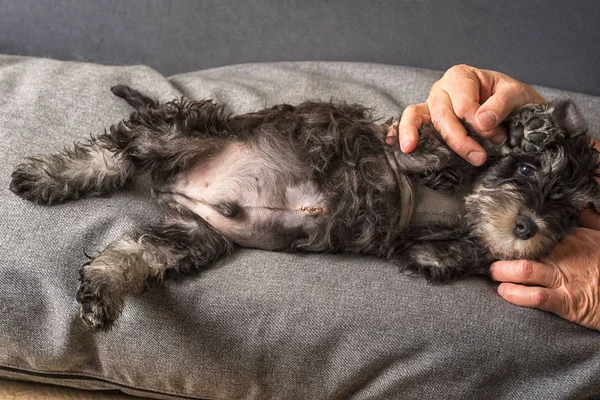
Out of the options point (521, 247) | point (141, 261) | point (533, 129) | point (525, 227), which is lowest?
point (141, 261)

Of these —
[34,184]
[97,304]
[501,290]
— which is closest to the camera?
[97,304]

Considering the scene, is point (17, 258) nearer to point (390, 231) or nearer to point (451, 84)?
point (390, 231)

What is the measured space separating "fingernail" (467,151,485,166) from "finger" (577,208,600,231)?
569mm

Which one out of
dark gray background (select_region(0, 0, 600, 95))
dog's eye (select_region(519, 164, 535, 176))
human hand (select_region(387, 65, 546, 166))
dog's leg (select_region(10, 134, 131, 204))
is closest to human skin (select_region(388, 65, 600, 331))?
human hand (select_region(387, 65, 546, 166))

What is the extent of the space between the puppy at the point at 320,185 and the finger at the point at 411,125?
2.0 inches

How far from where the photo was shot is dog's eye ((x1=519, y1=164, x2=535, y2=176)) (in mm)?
2344

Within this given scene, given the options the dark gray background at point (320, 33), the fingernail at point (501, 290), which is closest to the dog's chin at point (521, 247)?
the fingernail at point (501, 290)

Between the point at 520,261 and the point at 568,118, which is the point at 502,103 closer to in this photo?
the point at 568,118

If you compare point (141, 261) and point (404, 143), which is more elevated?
point (404, 143)

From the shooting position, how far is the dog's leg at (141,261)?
6.97 feet

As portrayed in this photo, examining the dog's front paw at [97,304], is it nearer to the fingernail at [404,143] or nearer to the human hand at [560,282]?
the fingernail at [404,143]

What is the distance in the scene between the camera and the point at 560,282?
2.40 metres

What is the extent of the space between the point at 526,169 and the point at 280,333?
111 cm

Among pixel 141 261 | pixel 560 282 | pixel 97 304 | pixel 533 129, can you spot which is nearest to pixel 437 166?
pixel 533 129
